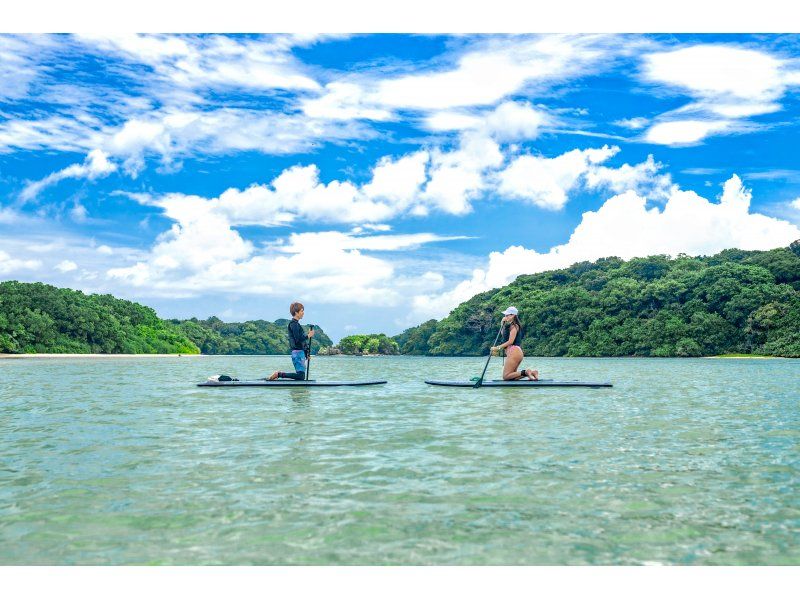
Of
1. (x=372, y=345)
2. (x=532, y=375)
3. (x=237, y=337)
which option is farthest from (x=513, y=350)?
(x=237, y=337)

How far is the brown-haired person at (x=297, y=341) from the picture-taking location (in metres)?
19.5

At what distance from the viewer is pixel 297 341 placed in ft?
67.8

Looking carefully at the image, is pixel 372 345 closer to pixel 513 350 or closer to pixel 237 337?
pixel 237 337

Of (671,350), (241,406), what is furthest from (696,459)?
(671,350)

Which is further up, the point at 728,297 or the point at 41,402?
the point at 728,297

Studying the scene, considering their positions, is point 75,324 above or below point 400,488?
above

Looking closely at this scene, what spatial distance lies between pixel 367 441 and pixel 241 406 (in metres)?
6.89

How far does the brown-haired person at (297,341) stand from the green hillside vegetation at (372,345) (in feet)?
457

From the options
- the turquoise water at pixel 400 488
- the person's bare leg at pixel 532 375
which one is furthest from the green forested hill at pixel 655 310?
the turquoise water at pixel 400 488

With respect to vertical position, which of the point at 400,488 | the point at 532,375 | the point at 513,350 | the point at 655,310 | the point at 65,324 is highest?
the point at 655,310

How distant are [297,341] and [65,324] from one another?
3556 inches

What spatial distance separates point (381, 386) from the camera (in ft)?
86.0

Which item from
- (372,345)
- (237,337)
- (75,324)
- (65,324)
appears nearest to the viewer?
(65,324)

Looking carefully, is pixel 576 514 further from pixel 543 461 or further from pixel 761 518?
pixel 543 461
